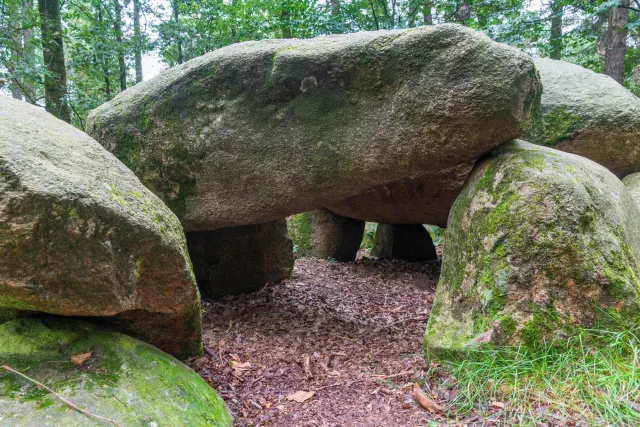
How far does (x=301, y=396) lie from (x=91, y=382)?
4.16 ft

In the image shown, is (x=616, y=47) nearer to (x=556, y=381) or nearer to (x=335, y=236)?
(x=335, y=236)

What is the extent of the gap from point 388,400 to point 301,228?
494 cm

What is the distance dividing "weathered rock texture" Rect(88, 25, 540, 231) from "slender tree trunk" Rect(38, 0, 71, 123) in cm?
540

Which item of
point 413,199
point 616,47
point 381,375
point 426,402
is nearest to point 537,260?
point 426,402

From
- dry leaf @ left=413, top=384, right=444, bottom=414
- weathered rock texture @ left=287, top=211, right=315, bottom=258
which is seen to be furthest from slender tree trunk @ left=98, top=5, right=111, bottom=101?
dry leaf @ left=413, top=384, right=444, bottom=414

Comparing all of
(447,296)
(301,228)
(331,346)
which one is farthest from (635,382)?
(301,228)

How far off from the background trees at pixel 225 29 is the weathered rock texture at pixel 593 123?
2297 millimetres

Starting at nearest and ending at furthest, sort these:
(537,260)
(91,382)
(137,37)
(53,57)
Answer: (91,382)
(537,260)
(53,57)
(137,37)

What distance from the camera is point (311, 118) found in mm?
3564

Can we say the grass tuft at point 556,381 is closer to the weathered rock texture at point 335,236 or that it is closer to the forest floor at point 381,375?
the forest floor at point 381,375

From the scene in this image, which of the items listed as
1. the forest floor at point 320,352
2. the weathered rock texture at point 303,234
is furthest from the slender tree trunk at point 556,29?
the forest floor at point 320,352

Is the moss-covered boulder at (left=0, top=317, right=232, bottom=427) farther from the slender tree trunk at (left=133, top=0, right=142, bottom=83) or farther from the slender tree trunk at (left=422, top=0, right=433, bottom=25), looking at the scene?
the slender tree trunk at (left=133, top=0, right=142, bottom=83)

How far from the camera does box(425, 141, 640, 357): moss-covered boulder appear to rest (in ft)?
8.93

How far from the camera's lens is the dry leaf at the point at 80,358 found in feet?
6.95
